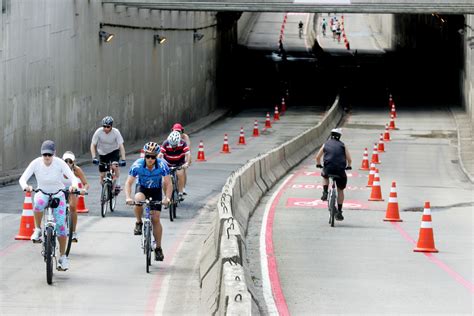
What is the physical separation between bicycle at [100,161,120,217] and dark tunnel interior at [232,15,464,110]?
4201 cm

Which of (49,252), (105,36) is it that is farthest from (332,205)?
(105,36)

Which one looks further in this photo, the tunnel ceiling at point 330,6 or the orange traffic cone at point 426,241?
the tunnel ceiling at point 330,6

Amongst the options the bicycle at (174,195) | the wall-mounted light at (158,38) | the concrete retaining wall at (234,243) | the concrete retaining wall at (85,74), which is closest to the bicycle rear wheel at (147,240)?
the concrete retaining wall at (234,243)

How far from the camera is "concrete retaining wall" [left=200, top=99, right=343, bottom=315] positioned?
441 inches

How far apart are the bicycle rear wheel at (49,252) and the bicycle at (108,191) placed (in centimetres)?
778

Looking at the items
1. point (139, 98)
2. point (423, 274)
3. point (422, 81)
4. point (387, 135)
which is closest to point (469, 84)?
point (387, 135)

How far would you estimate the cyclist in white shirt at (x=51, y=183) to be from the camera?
15.9 metres

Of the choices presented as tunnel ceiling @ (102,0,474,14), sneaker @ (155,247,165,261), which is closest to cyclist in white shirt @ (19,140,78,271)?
sneaker @ (155,247,165,261)

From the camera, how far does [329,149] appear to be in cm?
2367

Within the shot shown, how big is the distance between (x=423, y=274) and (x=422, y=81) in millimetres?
63998

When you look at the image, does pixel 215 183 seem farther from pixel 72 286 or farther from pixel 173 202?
pixel 72 286

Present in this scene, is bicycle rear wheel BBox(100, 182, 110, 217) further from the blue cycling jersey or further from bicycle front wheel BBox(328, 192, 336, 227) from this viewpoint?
the blue cycling jersey

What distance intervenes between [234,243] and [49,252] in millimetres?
2474

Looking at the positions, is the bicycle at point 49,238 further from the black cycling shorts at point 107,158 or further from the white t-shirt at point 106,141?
the black cycling shorts at point 107,158
